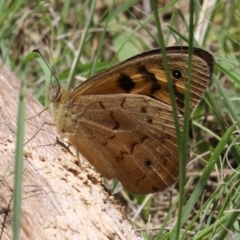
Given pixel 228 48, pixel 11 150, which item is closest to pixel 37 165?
pixel 11 150

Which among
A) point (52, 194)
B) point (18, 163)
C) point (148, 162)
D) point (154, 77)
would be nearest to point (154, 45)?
point (154, 77)

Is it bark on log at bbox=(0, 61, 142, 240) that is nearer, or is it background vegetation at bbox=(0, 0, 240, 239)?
bark on log at bbox=(0, 61, 142, 240)

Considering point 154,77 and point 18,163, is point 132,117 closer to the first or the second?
point 154,77

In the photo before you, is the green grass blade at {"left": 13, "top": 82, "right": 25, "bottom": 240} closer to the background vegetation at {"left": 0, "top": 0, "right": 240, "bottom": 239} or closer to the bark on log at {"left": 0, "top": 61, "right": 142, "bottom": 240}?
the bark on log at {"left": 0, "top": 61, "right": 142, "bottom": 240}

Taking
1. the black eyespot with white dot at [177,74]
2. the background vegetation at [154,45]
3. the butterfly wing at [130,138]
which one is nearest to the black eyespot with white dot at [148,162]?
the butterfly wing at [130,138]

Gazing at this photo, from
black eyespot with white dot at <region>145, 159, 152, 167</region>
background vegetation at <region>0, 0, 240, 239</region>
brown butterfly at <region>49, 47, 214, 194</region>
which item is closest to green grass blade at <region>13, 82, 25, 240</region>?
background vegetation at <region>0, 0, 240, 239</region>
